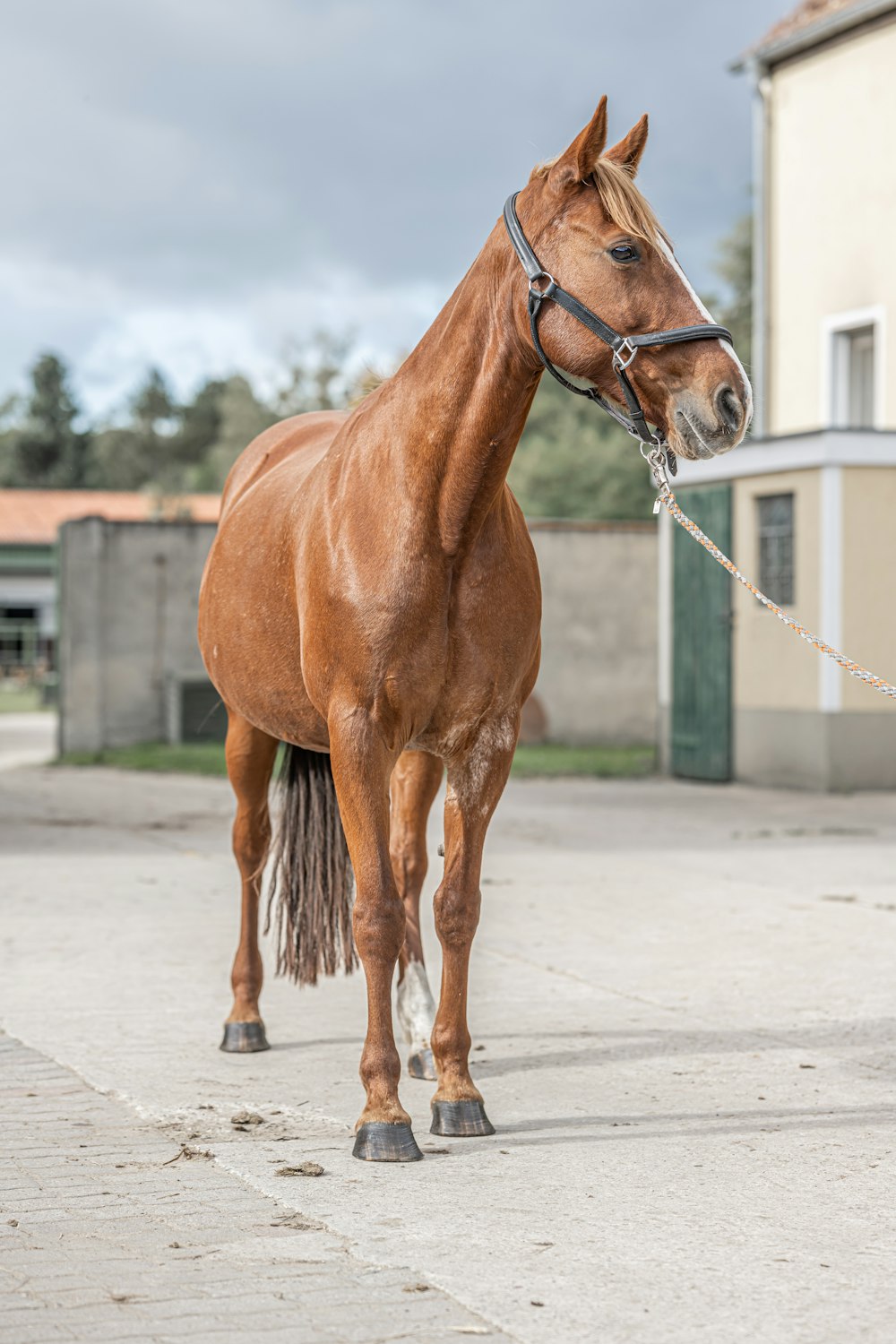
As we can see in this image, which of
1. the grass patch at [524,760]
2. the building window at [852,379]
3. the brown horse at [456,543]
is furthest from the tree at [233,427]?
the brown horse at [456,543]

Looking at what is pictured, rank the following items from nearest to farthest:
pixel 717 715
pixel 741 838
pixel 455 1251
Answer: pixel 455 1251
pixel 741 838
pixel 717 715

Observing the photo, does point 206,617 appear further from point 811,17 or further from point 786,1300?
point 811,17

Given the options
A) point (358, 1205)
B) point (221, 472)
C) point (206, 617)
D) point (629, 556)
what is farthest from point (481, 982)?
point (221, 472)

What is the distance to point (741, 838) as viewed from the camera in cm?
1127

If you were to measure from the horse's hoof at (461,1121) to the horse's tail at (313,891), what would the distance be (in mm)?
1027

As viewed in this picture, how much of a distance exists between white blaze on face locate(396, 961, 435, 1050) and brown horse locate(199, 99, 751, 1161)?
2.48ft

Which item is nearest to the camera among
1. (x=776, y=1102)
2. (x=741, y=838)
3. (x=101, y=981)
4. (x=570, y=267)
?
(x=570, y=267)

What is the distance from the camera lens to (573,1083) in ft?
16.1

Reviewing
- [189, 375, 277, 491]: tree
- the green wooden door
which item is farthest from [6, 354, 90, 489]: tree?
the green wooden door

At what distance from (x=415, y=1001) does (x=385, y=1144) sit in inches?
46.9

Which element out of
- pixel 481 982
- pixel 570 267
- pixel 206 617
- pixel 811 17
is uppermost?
pixel 811 17

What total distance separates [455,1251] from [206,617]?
109 inches

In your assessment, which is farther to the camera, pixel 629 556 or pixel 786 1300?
pixel 629 556

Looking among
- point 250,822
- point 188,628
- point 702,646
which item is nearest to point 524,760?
point 702,646
